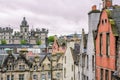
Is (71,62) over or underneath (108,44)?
underneath

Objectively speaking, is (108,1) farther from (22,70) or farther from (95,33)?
(22,70)

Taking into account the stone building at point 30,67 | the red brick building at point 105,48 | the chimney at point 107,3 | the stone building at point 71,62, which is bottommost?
the stone building at point 30,67

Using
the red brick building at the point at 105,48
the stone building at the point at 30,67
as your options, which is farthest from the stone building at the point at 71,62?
the stone building at the point at 30,67

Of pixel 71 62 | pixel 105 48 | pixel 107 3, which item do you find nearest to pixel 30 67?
pixel 71 62

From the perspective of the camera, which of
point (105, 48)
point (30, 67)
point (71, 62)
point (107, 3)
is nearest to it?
point (105, 48)

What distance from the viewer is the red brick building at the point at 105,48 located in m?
20.9

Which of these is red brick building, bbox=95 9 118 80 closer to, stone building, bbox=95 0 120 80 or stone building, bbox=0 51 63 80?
stone building, bbox=95 0 120 80

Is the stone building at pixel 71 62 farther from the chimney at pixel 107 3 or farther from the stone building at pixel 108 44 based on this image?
the chimney at pixel 107 3

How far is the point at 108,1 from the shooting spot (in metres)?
24.4

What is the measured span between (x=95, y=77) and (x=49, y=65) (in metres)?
37.5

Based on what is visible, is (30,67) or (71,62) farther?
(30,67)

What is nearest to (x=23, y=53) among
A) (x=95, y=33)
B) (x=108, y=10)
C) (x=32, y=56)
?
(x=32, y=56)

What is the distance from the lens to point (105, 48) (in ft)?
74.6

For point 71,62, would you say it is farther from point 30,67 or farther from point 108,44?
point 30,67
